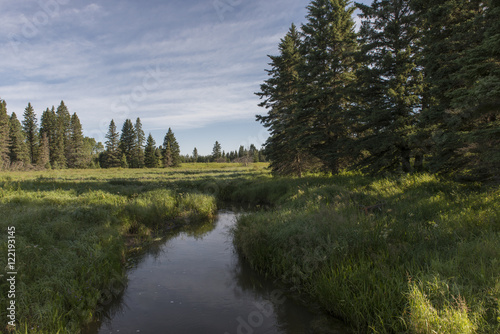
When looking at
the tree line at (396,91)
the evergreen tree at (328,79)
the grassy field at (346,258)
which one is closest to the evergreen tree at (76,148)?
the tree line at (396,91)

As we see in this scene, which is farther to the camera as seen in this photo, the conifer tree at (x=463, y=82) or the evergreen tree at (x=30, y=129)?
the evergreen tree at (x=30, y=129)

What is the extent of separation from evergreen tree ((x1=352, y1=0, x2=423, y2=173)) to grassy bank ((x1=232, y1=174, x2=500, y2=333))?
4.28m

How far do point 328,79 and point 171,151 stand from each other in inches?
2648

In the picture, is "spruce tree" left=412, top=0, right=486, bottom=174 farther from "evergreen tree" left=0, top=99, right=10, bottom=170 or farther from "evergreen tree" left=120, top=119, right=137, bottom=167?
"evergreen tree" left=120, top=119, right=137, bottom=167

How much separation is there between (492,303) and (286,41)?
2584 centimetres

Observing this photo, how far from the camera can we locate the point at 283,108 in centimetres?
2595

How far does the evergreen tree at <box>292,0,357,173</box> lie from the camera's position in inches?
698

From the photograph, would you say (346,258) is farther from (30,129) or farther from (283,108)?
(30,129)

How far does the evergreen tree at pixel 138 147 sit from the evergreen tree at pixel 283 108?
185 feet

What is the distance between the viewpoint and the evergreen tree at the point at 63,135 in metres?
64.4

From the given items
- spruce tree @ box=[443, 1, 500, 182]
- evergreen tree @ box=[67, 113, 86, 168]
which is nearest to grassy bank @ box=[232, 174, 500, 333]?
spruce tree @ box=[443, 1, 500, 182]

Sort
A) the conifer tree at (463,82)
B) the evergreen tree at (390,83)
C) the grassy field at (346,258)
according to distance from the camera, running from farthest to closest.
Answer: the evergreen tree at (390,83) → the conifer tree at (463,82) → the grassy field at (346,258)
